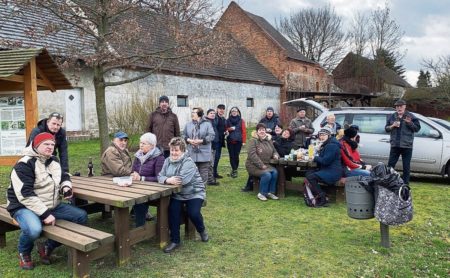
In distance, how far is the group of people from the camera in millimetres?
4191

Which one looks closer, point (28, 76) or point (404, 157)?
point (28, 76)

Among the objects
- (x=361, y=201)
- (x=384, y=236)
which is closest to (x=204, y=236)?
(x=361, y=201)

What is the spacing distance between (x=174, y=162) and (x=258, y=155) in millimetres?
3001

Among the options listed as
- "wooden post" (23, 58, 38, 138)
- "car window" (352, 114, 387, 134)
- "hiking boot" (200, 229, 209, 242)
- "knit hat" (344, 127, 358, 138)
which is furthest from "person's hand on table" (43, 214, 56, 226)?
"car window" (352, 114, 387, 134)

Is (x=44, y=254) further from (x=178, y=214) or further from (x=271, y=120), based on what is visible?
(x=271, y=120)

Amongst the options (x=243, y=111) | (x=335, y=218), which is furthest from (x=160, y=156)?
(x=243, y=111)

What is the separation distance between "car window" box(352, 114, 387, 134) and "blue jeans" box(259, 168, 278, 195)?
3552 mm

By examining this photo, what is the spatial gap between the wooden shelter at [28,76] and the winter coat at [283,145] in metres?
4.66

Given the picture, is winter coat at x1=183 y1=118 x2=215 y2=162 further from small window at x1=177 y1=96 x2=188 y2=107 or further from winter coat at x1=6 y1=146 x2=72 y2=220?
small window at x1=177 y1=96 x2=188 y2=107

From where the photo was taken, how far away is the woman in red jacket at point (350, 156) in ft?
24.5

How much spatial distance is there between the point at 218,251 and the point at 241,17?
3083cm

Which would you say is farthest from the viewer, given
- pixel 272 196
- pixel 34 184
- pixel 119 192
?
pixel 272 196

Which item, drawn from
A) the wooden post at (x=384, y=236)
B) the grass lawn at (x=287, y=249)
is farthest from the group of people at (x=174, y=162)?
the wooden post at (x=384, y=236)

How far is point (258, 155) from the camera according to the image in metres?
7.81
